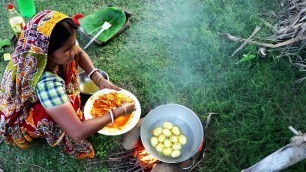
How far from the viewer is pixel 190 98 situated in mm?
3486

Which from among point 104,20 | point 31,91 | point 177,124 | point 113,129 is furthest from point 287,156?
point 104,20

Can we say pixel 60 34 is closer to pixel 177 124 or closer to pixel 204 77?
pixel 177 124

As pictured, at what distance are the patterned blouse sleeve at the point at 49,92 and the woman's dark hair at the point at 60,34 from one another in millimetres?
224

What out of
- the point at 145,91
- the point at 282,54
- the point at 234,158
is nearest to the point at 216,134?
the point at 234,158

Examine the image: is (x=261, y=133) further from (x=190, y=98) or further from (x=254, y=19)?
(x=254, y=19)

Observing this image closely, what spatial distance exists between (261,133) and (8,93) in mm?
2375

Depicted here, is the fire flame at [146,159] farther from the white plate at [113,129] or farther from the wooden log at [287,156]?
the wooden log at [287,156]

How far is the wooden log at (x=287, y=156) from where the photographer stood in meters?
2.17

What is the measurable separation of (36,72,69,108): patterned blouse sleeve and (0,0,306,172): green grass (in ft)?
3.22

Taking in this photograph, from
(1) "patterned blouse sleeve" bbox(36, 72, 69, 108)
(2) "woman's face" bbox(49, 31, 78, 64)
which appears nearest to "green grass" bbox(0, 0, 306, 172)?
(1) "patterned blouse sleeve" bbox(36, 72, 69, 108)

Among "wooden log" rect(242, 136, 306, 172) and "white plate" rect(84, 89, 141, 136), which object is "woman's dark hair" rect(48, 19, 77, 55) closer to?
"white plate" rect(84, 89, 141, 136)

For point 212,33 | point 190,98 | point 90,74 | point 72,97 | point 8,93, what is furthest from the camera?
point 212,33

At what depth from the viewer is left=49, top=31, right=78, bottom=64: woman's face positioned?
217 cm

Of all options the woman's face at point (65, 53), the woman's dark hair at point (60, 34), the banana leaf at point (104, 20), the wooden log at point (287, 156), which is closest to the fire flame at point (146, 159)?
the wooden log at point (287, 156)
